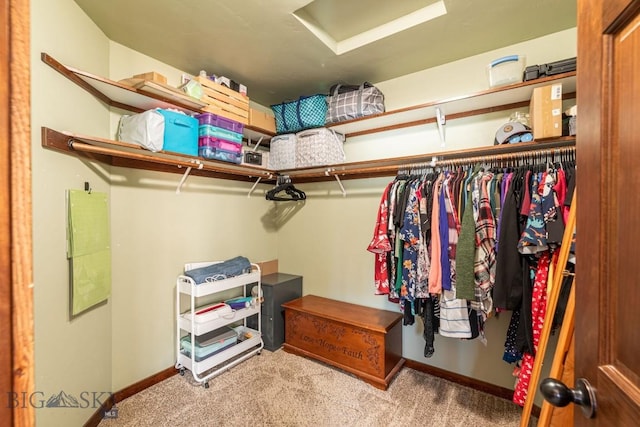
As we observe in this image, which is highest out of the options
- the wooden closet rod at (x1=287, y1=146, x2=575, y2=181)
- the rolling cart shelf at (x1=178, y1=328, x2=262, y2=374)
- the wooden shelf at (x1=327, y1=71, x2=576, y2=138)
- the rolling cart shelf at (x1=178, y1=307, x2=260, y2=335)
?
the wooden shelf at (x1=327, y1=71, x2=576, y2=138)

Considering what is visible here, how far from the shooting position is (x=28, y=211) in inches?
19.3

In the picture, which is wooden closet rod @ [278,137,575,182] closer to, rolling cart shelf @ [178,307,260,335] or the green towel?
rolling cart shelf @ [178,307,260,335]

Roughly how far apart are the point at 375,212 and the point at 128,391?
8.02ft

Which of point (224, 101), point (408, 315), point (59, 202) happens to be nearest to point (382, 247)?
point (408, 315)

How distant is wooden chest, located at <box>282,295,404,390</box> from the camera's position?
7.16 ft

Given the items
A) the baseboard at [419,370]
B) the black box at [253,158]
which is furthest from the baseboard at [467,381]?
the black box at [253,158]

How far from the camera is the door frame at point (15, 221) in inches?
17.7

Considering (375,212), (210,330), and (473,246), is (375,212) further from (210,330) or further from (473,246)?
(210,330)

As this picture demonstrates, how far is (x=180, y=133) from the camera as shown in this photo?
201 centimetres

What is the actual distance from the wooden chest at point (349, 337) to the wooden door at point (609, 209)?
64.6 inches

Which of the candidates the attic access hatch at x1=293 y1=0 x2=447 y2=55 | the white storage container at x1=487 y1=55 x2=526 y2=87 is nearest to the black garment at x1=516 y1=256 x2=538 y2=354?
the white storage container at x1=487 y1=55 x2=526 y2=87

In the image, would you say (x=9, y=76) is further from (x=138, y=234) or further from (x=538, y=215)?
(x=538, y=215)

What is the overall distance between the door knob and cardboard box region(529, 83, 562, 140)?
4.78ft

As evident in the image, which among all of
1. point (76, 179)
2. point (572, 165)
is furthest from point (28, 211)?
point (572, 165)
